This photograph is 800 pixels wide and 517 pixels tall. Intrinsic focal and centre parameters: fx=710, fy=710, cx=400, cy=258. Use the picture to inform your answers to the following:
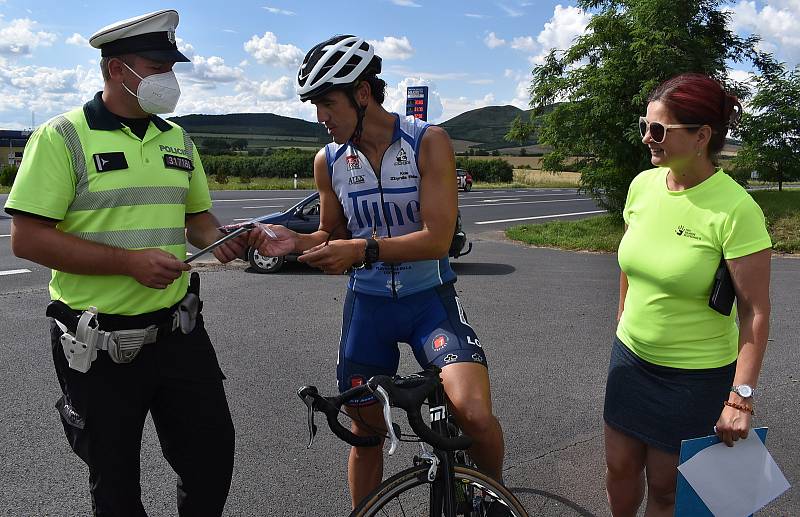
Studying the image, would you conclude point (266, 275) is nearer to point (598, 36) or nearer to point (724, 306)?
point (724, 306)

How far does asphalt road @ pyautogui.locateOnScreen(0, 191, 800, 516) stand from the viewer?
3.72 meters

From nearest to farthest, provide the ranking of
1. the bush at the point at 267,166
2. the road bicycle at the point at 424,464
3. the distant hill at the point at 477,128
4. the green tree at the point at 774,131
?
the road bicycle at the point at 424,464, the green tree at the point at 774,131, the bush at the point at 267,166, the distant hill at the point at 477,128

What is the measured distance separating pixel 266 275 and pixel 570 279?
4.69 m

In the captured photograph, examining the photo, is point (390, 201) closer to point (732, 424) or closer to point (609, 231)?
point (732, 424)

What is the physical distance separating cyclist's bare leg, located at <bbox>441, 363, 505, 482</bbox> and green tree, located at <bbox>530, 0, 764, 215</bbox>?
1491cm

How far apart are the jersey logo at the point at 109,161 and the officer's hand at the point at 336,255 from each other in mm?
703

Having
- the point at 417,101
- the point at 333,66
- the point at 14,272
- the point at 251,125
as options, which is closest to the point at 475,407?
the point at 333,66

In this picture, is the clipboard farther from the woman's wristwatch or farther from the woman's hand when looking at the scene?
the woman's wristwatch

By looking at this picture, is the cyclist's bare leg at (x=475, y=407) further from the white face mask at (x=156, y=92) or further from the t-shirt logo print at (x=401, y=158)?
the white face mask at (x=156, y=92)

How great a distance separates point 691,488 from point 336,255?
147 cm

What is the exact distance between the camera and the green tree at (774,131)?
56.8ft

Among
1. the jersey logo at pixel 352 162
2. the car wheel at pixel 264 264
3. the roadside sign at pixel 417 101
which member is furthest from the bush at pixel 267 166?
the jersey logo at pixel 352 162

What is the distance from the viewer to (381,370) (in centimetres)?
288

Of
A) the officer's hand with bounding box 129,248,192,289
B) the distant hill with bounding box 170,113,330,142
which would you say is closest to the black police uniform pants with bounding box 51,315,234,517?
the officer's hand with bounding box 129,248,192,289
